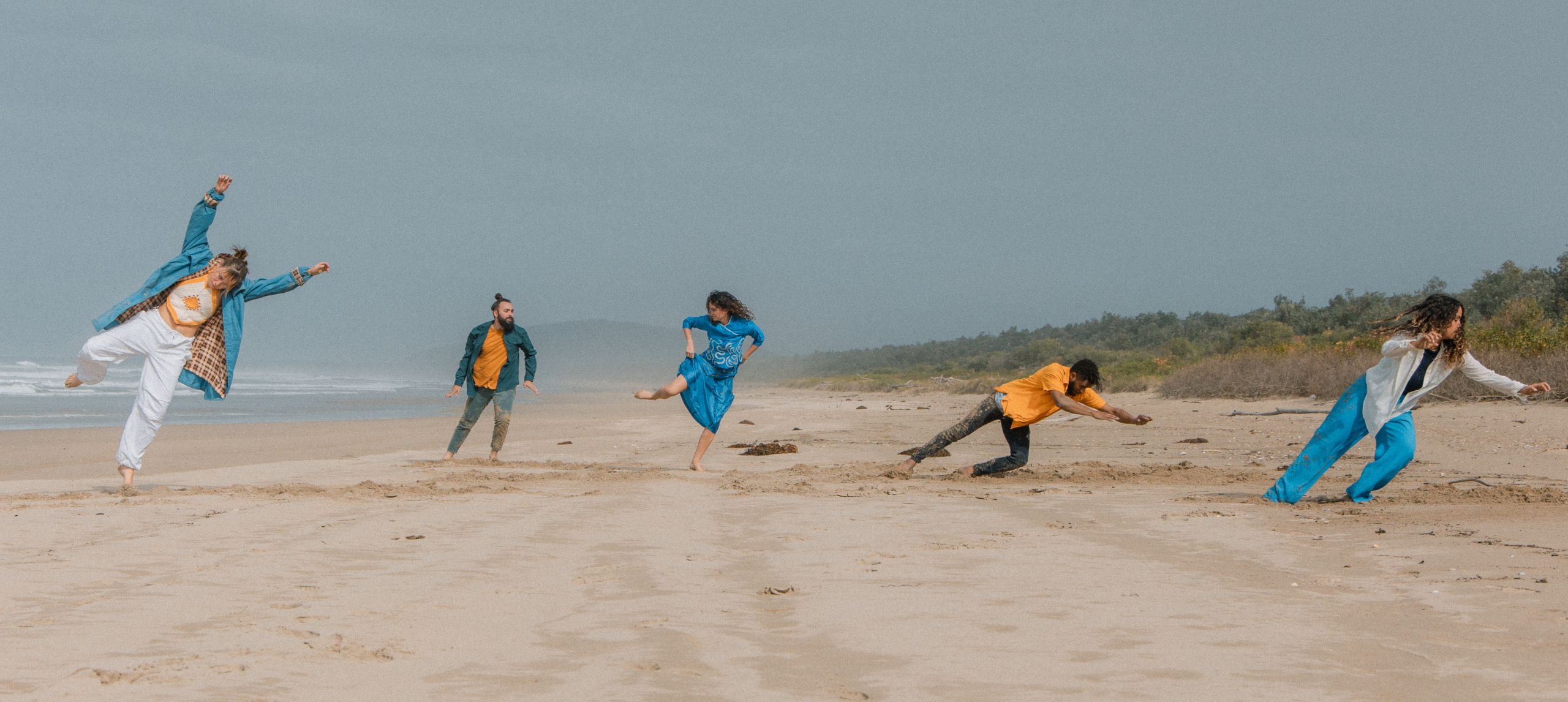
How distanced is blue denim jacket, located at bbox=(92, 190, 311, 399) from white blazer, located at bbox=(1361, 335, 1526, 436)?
7366 millimetres

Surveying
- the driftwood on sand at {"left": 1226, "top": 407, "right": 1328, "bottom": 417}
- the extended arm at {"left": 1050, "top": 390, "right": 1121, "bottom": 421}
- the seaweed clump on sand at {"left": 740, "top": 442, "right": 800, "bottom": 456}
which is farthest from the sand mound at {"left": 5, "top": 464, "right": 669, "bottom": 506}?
the driftwood on sand at {"left": 1226, "top": 407, "right": 1328, "bottom": 417}

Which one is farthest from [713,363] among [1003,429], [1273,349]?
[1273,349]

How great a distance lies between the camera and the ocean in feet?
59.7

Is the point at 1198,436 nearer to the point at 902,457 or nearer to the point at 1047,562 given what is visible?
the point at 902,457

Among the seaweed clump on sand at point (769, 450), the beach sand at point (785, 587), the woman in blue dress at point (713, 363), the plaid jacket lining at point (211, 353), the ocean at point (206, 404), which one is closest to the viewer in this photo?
the beach sand at point (785, 587)

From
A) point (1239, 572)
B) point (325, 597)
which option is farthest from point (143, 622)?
point (1239, 572)

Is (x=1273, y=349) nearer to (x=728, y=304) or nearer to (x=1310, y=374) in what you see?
(x=1310, y=374)

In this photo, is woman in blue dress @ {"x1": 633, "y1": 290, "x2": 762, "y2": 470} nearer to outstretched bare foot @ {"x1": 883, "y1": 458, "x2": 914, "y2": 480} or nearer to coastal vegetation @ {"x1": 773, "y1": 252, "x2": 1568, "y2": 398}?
outstretched bare foot @ {"x1": 883, "y1": 458, "x2": 914, "y2": 480}

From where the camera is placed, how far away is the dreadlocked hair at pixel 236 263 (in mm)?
7688

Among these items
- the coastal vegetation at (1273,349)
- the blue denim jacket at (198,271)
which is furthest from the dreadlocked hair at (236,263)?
the coastal vegetation at (1273,349)

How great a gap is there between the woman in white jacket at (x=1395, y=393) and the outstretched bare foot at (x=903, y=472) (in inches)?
117

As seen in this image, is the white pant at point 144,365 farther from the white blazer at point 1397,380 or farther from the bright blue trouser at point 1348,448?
the white blazer at point 1397,380

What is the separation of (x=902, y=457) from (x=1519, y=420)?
22.5 feet

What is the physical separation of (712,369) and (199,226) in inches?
175
